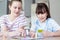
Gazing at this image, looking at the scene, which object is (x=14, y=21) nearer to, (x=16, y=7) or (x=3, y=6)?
(x=16, y=7)

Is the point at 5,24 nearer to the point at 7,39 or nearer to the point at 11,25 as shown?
the point at 11,25

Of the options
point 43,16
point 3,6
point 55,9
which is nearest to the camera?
point 43,16

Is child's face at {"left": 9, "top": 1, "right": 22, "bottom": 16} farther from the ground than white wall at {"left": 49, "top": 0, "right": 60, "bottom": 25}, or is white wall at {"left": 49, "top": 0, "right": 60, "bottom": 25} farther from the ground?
child's face at {"left": 9, "top": 1, "right": 22, "bottom": 16}

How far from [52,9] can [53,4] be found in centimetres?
9

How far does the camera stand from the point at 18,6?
5.04 ft

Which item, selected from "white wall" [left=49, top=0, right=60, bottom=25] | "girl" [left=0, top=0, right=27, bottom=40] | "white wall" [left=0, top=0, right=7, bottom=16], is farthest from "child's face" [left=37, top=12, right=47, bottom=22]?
"white wall" [left=49, top=0, right=60, bottom=25]

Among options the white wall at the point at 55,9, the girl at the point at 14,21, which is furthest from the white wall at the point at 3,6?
the girl at the point at 14,21

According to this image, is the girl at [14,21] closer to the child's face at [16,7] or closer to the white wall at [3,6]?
the child's face at [16,7]

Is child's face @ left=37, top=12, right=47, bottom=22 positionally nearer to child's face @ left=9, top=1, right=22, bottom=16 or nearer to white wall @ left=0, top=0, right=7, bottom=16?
child's face @ left=9, top=1, right=22, bottom=16

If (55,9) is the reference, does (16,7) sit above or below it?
above

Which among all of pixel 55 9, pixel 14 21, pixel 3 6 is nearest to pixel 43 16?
pixel 14 21

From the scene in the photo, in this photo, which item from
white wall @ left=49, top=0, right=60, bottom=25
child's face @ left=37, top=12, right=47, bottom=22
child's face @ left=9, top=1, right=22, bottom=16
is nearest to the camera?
child's face @ left=9, top=1, right=22, bottom=16

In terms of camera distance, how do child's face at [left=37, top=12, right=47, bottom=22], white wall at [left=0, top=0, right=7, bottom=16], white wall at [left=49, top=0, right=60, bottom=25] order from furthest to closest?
1. white wall at [left=49, top=0, right=60, bottom=25]
2. white wall at [left=0, top=0, right=7, bottom=16]
3. child's face at [left=37, top=12, right=47, bottom=22]

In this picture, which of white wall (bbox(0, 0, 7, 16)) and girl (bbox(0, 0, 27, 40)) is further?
white wall (bbox(0, 0, 7, 16))
